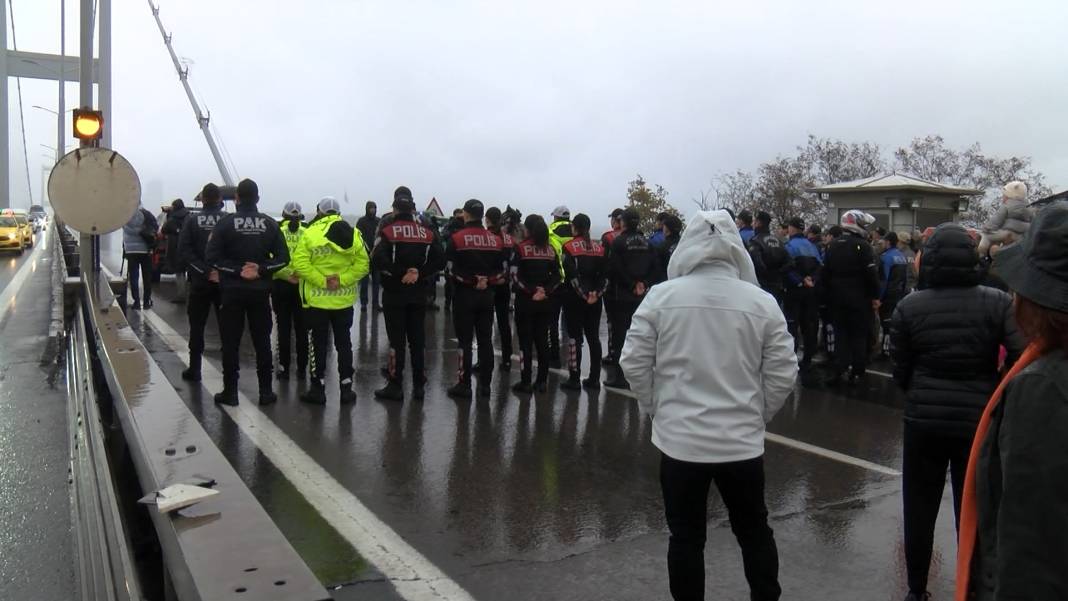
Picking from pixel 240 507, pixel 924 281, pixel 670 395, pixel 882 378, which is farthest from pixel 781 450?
pixel 240 507

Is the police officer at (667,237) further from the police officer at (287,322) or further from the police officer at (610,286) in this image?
the police officer at (287,322)

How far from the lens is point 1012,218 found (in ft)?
22.4

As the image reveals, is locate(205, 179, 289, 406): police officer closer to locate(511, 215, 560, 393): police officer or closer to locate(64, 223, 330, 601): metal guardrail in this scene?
locate(511, 215, 560, 393): police officer

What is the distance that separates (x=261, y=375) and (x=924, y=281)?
5.77 meters

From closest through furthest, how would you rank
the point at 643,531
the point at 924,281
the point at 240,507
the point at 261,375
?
the point at 240,507
the point at 924,281
the point at 643,531
the point at 261,375

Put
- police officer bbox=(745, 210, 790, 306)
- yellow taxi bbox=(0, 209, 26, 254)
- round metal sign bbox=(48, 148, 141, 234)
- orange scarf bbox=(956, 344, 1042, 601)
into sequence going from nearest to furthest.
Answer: orange scarf bbox=(956, 344, 1042, 601), round metal sign bbox=(48, 148, 141, 234), police officer bbox=(745, 210, 790, 306), yellow taxi bbox=(0, 209, 26, 254)

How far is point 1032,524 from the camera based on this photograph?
1616 mm

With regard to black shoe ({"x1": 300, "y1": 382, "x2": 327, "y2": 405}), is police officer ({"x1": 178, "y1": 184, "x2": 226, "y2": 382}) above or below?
above

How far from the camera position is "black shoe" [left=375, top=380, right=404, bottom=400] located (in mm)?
8164

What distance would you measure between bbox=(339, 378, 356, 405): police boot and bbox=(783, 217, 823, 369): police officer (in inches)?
210

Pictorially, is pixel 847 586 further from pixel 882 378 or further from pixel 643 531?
pixel 882 378

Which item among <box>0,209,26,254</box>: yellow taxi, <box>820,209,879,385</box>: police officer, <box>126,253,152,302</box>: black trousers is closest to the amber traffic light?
<box>126,253,152,302</box>: black trousers

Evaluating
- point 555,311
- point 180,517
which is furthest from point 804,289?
point 180,517

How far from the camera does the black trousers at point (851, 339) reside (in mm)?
9664
